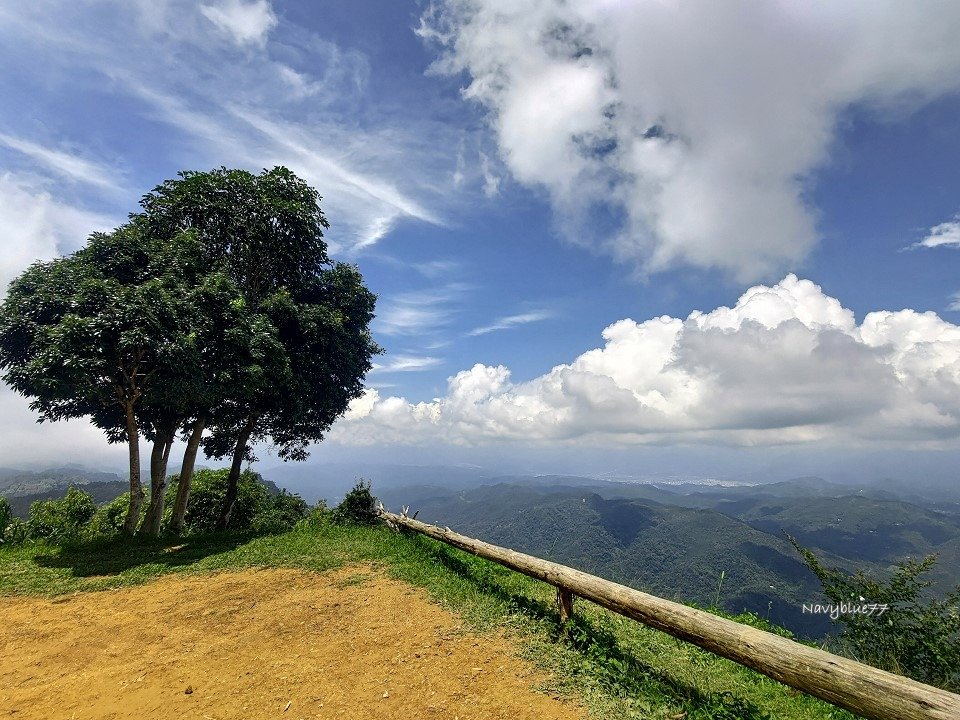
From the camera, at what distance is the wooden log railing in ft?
14.9

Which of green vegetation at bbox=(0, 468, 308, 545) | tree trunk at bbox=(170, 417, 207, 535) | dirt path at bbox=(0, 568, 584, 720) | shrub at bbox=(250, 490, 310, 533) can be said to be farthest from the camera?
green vegetation at bbox=(0, 468, 308, 545)

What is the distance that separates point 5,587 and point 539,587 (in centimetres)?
1335

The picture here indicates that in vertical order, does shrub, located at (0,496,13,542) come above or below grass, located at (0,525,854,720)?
above

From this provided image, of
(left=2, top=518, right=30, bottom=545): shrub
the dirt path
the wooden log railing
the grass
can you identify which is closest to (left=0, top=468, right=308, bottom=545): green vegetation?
(left=2, top=518, right=30, bottom=545): shrub

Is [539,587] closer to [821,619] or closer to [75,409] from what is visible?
[75,409]

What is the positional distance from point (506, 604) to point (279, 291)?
56.0ft

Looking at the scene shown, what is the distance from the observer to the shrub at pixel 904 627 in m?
8.69

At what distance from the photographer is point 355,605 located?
10.2 meters

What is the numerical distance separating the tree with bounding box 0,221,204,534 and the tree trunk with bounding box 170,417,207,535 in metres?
3.81

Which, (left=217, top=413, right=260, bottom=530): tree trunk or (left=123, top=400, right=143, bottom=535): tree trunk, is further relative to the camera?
(left=217, top=413, right=260, bottom=530): tree trunk

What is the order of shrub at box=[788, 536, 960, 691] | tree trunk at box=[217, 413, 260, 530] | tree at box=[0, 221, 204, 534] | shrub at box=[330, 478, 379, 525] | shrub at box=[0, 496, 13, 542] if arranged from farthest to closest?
tree trunk at box=[217, 413, 260, 530], shrub at box=[330, 478, 379, 525], shrub at box=[0, 496, 13, 542], tree at box=[0, 221, 204, 534], shrub at box=[788, 536, 960, 691]

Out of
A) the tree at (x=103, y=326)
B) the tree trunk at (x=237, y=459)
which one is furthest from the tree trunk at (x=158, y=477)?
the tree trunk at (x=237, y=459)

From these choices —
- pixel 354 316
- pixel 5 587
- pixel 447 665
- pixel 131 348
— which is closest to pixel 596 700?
pixel 447 665

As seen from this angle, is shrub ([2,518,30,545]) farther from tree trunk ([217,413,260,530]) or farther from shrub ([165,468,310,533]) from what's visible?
shrub ([165,468,310,533])
